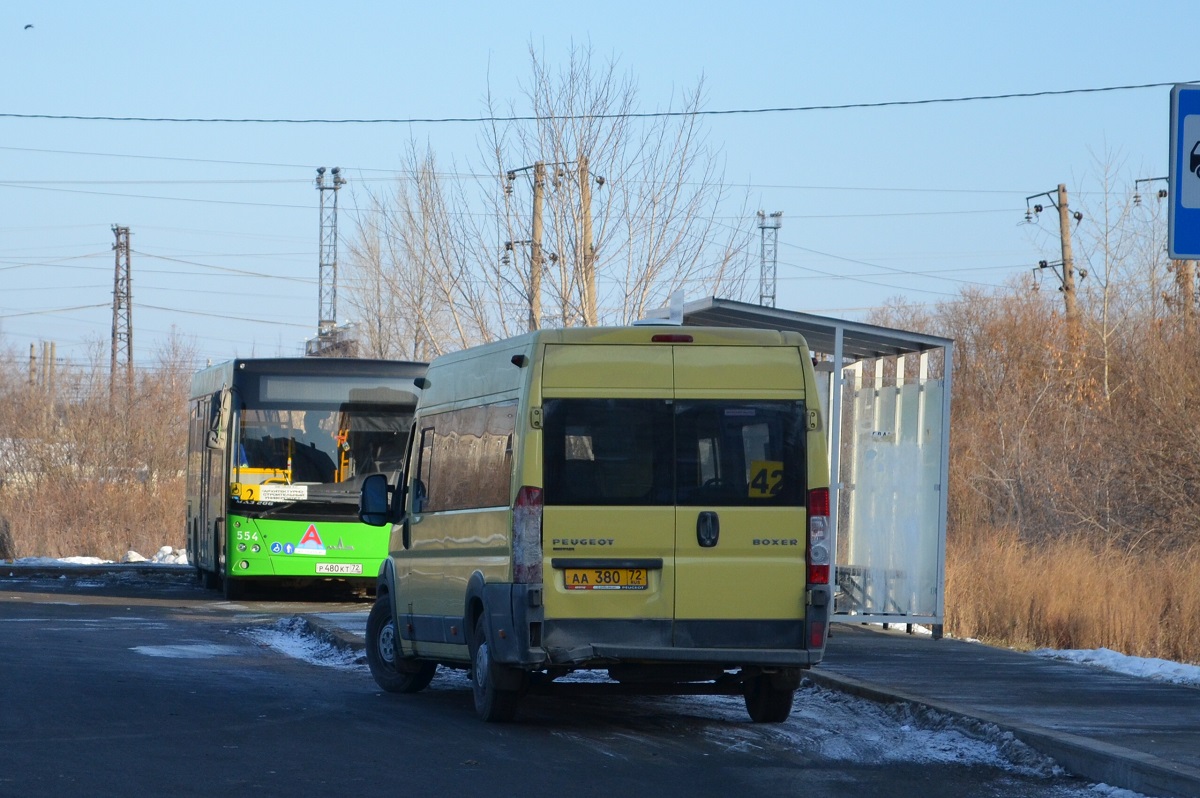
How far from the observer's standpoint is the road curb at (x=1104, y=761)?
7.64 metres

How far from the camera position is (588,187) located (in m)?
28.4

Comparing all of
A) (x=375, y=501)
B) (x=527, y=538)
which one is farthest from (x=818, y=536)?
(x=375, y=501)

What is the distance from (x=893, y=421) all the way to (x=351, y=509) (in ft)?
27.8

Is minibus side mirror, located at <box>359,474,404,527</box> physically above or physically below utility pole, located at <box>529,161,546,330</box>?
below

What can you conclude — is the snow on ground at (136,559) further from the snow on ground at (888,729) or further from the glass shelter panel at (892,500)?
the snow on ground at (888,729)

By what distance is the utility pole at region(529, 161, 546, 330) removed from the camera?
95.8ft

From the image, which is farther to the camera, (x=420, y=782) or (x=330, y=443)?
(x=330, y=443)

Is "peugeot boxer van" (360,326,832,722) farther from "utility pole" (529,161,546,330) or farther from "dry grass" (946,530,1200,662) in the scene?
"utility pole" (529,161,546,330)

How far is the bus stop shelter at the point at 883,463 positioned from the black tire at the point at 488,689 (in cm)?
476

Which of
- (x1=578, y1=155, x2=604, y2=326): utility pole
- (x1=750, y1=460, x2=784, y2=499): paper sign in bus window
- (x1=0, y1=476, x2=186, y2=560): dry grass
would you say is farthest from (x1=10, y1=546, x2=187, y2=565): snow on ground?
(x1=750, y1=460, x2=784, y2=499): paper sign in bus window

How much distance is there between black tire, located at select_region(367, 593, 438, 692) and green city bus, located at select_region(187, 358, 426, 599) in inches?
362

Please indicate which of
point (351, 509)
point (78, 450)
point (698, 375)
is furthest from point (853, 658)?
point (78, 450)

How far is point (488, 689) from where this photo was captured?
9969 millimetres

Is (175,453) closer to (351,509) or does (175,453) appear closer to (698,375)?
(351,509)
